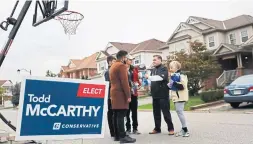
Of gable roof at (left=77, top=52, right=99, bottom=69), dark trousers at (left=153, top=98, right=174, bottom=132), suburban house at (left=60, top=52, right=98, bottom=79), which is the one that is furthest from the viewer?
gable roof at (left=77, top=52, right=99, bottom=69)

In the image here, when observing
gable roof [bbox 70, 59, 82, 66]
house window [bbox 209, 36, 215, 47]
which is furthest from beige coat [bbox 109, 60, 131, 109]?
gable roof [bbox 70, 59, 82, 66]

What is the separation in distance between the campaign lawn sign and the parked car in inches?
352

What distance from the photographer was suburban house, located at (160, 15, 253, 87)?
95.5 feet

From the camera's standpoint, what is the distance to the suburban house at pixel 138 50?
1876 inches

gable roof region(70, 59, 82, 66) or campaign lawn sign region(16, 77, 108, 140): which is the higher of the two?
gable roof region(70, 59, 82, 66)

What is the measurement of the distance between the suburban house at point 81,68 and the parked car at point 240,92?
50.0m

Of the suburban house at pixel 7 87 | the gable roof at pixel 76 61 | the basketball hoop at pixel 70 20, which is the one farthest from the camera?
the suburban house at pixel 7 87

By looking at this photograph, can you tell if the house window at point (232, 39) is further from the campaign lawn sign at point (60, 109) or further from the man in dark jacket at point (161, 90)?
the campaign lawn sign at point (60, 109)

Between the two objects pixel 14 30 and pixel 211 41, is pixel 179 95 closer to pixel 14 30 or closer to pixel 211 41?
pixel 14 30

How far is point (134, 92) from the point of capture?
23.6 feet

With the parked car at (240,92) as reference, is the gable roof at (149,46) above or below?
above

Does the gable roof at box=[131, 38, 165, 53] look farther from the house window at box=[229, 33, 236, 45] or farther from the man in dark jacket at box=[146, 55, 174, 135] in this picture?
the man in dark jacket at box=[146, 55, 174, 135]

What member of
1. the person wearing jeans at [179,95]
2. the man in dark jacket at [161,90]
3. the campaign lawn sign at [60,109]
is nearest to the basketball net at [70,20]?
the man in dark jacket at [161,90]

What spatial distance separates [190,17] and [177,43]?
413 centimetres
